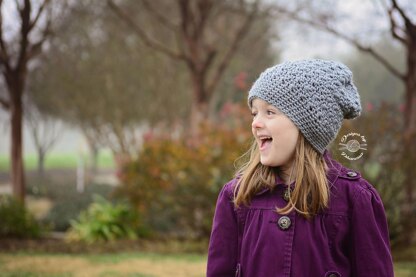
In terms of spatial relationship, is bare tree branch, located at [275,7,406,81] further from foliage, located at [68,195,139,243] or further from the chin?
the chin

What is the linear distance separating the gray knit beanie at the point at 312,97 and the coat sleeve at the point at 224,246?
1.31ft

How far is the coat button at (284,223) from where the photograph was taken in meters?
2.11

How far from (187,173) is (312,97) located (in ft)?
23.8

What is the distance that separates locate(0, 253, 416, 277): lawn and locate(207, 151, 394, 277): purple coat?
453cm

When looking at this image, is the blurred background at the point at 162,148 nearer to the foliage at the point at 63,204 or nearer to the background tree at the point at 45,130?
the foliage at the point at 63,204

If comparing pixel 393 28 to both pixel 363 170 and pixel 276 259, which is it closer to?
pixel 363 170

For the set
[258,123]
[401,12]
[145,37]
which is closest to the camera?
[258,123]

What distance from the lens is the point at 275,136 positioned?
85.3 inches

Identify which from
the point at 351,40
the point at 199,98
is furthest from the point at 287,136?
the point at 199,98

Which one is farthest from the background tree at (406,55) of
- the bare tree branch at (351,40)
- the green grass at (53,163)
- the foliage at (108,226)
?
the green grass at (53,163)

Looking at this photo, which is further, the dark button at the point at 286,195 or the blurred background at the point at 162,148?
the blurred background at the point at 162,148

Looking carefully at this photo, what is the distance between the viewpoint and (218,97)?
2358 cm

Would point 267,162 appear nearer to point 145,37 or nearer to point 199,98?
point 145,37

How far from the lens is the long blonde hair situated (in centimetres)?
211
